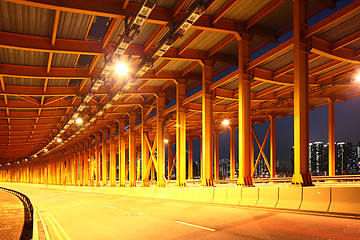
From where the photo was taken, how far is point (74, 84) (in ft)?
82.3

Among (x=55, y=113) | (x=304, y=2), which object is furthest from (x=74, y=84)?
(x=304, y=2)

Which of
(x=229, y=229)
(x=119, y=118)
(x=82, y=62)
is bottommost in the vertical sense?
(x=229, y=229)

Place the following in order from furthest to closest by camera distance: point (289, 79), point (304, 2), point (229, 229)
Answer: point (289, 79)
point (304, 2)
point (229, 229)

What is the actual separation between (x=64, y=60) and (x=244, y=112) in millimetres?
11134

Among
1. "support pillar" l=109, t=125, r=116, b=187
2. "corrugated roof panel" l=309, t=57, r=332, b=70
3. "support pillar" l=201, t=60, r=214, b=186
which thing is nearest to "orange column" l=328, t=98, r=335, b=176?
"corrugated roof panel" l=309, t=57, r=332, b=70

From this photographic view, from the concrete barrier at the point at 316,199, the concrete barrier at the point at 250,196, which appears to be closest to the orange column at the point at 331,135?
the concrete barrier at the point at 250,196

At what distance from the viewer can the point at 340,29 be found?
15141 mm

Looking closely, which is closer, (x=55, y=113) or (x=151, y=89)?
(x=151, y=89)

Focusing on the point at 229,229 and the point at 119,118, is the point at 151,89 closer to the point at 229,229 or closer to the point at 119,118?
the point at 119,118

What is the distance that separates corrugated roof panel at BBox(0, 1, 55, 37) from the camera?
13430 mm

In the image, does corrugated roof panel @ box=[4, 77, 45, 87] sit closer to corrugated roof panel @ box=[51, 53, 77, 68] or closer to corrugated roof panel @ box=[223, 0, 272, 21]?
corrugated roof panel @ box=[51, 53, 77, 68]

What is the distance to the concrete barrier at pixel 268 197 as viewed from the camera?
1266 cm

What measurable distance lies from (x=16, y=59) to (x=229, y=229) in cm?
1605

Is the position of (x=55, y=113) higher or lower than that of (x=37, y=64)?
lower
